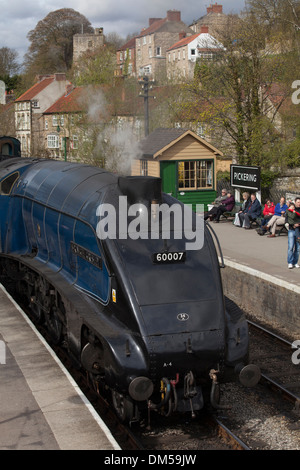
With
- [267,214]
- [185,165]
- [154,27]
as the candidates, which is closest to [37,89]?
[154,27]

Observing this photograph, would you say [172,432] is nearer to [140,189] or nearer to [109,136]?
[140,189]

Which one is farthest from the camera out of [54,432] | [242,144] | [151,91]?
[151,91]

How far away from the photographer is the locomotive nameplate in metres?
8.44

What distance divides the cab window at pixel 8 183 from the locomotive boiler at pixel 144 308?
14.2ft

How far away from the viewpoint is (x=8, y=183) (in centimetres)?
1379

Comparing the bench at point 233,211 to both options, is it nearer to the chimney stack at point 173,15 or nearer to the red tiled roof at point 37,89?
the red tiled roof at point 37,89

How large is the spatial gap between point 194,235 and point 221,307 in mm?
1089

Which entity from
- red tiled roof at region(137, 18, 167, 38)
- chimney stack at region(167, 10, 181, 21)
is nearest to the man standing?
chimney stack at region(167, 10, 181, 21)

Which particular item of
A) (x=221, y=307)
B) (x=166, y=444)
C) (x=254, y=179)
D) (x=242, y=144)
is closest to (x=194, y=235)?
(x=221, y=307)

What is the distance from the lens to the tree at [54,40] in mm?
98500

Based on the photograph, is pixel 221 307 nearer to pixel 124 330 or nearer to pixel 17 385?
pixel 124 330

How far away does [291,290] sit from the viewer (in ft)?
44.2

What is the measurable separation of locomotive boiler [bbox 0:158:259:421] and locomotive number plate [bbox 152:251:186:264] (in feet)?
0.04

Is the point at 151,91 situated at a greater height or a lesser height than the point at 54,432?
greater
